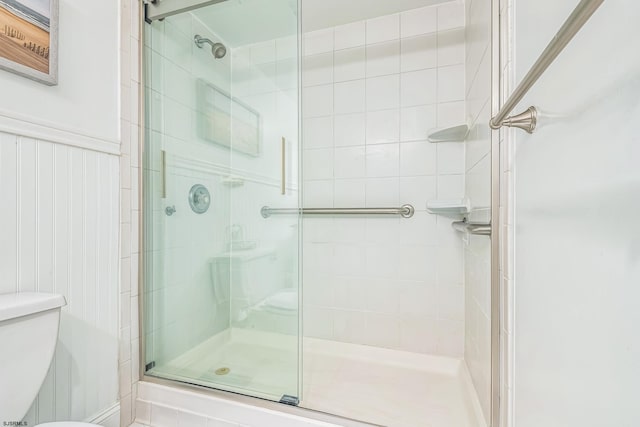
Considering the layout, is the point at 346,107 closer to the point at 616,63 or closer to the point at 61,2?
the point at 61,2

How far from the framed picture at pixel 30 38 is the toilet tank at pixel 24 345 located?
66 cm

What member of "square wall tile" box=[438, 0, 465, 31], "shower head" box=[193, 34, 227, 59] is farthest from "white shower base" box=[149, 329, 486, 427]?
"square wall tile" box=[438, 0, 465, 31]

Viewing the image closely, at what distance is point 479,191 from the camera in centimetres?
114

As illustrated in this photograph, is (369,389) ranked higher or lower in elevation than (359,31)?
lower

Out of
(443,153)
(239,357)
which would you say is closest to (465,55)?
(443,153)

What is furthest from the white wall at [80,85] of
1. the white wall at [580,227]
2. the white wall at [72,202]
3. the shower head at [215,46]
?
the white wall at [580,227]

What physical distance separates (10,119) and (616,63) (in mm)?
1357

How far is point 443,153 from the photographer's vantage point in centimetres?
160

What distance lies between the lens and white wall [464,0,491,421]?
988 mm

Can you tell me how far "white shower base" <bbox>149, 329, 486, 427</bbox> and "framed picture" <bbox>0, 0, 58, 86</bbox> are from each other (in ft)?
3.84

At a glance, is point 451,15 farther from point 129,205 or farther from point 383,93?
point 129,205

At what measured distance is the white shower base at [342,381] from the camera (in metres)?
1.15

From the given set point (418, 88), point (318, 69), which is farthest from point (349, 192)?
point (318, 69)

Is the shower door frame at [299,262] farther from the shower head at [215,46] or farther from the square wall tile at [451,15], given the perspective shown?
the square wall tile at [451,15]
